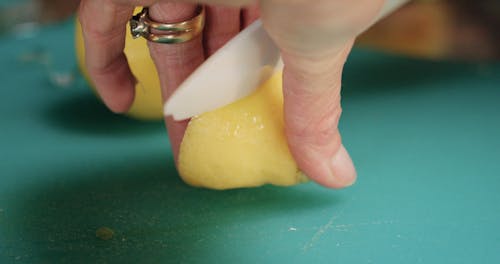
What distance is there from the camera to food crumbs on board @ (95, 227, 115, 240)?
Result: 0.81m

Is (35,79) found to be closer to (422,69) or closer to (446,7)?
(422,69)

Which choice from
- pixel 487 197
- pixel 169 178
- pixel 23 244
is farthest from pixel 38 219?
pixel 487 197

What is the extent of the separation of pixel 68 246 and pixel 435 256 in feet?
1.37

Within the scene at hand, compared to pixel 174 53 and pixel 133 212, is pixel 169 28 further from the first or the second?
pixel 133 212

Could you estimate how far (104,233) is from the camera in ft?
2.67

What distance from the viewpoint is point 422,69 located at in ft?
4.26

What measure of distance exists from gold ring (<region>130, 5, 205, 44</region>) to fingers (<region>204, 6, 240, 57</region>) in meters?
0.04

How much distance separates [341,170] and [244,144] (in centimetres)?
13

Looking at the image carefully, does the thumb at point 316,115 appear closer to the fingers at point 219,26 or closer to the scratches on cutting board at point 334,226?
the scratches on cutting board at point 334,226

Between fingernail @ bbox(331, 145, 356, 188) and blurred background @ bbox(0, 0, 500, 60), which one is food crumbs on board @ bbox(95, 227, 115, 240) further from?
blurred background @ bbox(0, 0, 500, 60)

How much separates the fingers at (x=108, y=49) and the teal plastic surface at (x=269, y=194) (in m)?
0.12

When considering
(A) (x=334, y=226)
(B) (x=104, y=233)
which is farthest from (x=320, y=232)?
(B) (x=104, y=233)

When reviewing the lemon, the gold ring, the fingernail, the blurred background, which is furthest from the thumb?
the blurred background

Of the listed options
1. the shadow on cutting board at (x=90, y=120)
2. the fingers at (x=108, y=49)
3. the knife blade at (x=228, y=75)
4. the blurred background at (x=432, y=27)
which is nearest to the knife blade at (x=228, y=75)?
the knife blade at (x=228, y=75)
